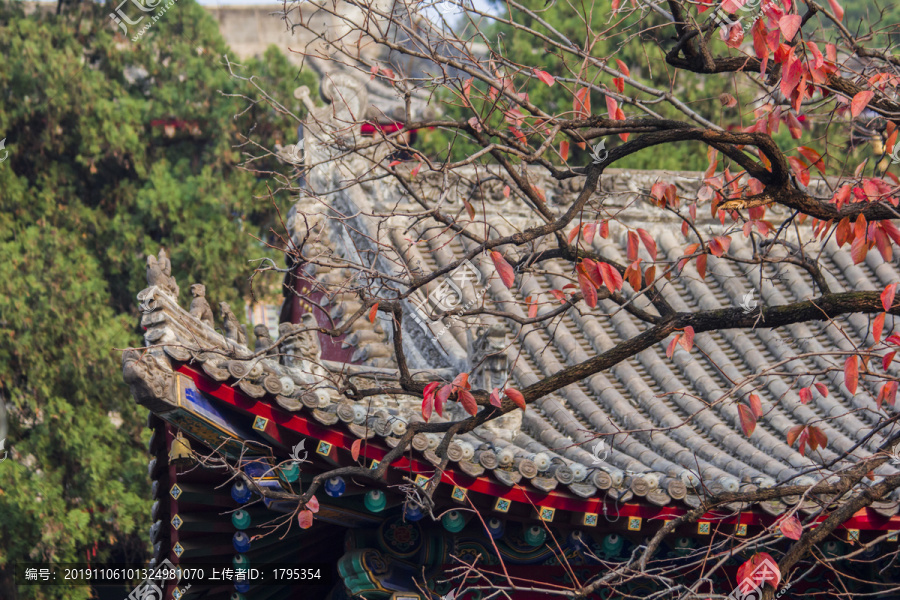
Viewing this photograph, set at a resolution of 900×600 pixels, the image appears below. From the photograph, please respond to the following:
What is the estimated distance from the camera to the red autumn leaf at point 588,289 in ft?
14.7

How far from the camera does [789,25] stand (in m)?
4.12

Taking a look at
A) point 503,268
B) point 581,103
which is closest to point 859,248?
point 581,103

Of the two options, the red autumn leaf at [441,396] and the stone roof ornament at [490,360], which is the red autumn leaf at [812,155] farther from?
the stone roof ornament at [490,360]

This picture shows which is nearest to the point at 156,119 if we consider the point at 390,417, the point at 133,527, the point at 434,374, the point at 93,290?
the point at 93,290

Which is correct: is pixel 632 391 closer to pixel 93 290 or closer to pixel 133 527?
pixel 133 527

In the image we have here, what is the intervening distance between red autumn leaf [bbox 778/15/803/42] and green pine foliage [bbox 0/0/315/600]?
10556 millimetres

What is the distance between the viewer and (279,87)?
716 inches

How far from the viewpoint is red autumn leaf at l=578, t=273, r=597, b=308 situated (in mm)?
4492

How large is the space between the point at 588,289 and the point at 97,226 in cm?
1387

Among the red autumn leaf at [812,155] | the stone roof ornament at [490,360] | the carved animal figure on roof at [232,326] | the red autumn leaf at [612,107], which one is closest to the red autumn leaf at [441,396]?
the red autumn leaf at [612,107]

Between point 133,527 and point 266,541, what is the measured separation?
737cm

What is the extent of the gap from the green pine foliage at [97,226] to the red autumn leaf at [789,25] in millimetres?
10556

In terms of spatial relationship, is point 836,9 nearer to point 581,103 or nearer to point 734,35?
point 734,35

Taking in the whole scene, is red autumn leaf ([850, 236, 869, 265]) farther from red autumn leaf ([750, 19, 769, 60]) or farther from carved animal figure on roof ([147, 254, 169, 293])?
carved animal figure on roof ([147, 254, 169, 293])
